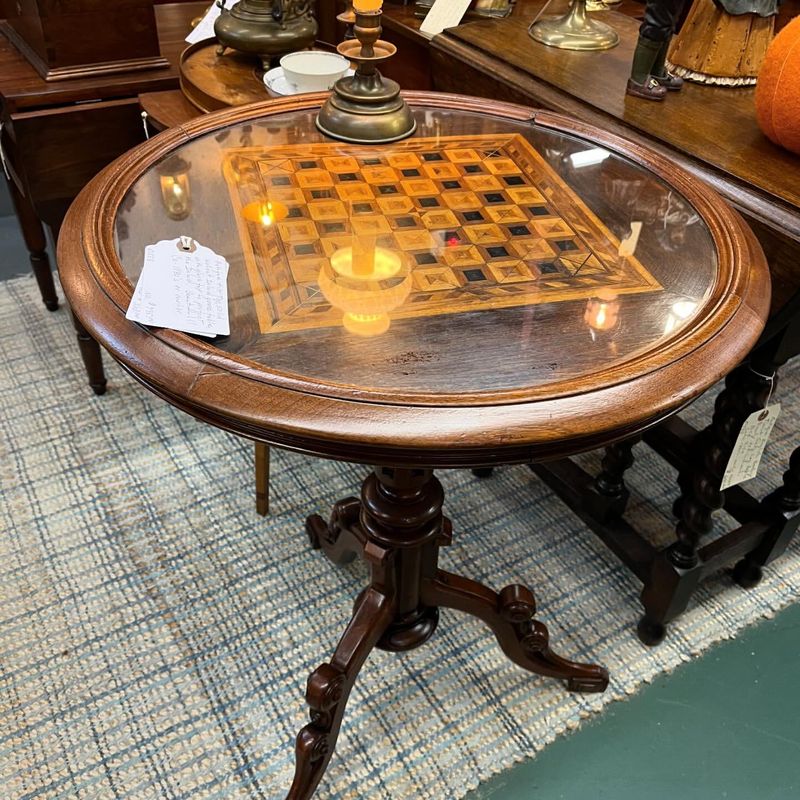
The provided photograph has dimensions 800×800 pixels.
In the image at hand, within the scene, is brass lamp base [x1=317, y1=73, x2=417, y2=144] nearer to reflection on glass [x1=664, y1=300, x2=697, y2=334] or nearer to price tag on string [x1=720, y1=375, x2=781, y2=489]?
reflection on glass [x1=664, y1=300, x2=697, y2=334]

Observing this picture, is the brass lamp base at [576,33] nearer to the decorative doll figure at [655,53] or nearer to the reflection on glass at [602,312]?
the decorative doll figure at [655,53]

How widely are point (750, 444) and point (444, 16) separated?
1.05 meters

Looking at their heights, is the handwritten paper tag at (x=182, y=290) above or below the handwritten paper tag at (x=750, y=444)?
above

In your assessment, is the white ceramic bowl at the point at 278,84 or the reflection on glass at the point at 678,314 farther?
the white ceramic bowl at the point at 278,84

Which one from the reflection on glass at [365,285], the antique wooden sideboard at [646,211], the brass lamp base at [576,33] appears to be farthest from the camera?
the brass lamp base at [576,33]

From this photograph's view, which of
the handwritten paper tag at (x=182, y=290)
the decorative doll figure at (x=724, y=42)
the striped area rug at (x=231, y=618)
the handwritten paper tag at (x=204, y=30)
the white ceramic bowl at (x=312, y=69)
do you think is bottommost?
the striped area rug at (x=231, y=618)

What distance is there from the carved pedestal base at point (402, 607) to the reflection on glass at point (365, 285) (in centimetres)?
24

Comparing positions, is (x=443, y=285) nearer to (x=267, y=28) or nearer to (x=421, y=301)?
(x=421, y=301)

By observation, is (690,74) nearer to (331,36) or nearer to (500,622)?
(500,622)

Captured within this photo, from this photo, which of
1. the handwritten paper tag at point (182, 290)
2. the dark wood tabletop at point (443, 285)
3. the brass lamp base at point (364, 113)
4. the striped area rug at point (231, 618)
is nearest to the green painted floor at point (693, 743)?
the striped area rug at point (231, 618)

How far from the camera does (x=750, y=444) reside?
115cm

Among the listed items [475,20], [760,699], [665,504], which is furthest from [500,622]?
[475,20]

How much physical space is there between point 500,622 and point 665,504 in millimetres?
604

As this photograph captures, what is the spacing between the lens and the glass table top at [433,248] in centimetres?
75
